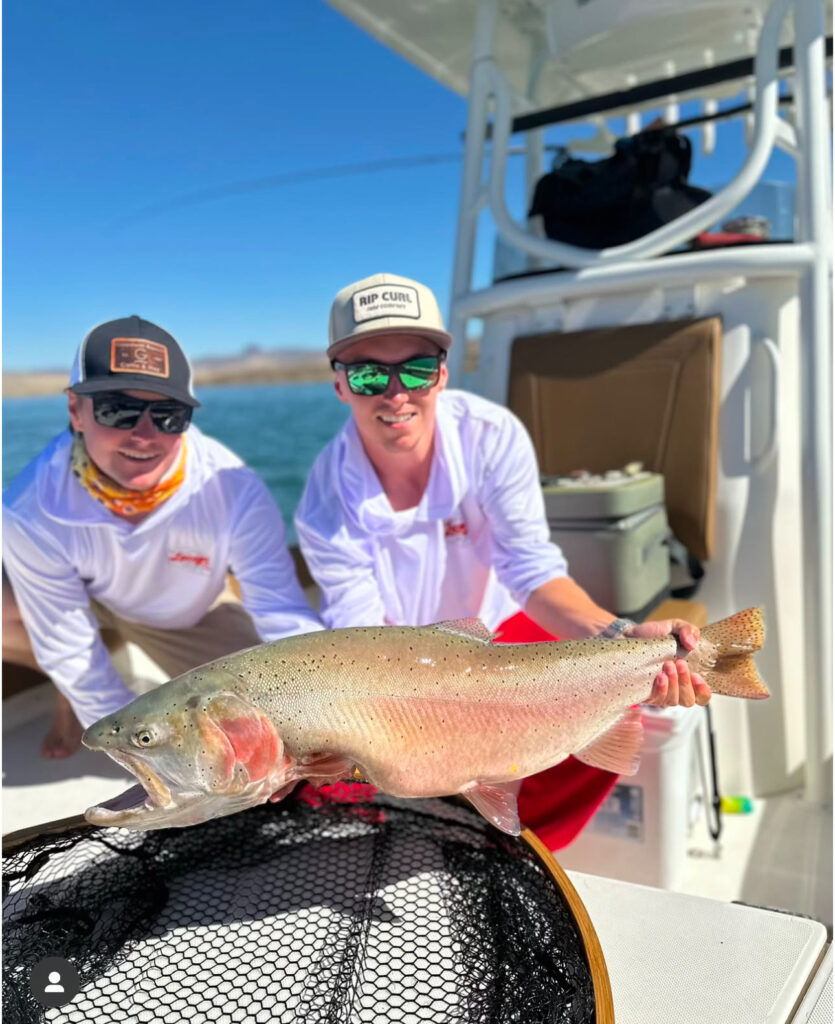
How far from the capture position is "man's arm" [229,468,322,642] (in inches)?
110

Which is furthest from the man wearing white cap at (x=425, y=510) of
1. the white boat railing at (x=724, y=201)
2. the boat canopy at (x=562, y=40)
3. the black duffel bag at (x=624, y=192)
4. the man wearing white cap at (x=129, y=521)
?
the boat canopy at (x=562, y=40)

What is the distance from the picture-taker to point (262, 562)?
2.88 m

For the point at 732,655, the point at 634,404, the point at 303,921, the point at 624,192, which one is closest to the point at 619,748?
the point at 732,655

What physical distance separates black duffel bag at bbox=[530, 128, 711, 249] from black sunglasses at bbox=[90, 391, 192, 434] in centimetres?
262

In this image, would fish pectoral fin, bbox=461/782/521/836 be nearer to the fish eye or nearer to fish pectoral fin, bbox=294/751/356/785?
fish pectoral fin, bbox=294/751/356/785

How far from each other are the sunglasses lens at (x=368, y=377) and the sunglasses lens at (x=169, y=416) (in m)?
0.63

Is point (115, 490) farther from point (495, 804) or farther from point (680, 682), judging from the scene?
point (680, 682)

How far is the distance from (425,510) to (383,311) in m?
0.74

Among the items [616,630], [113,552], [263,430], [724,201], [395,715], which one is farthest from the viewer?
[263,430]

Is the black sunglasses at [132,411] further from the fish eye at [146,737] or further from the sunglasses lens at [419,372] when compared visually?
the fish eye at [146,737]

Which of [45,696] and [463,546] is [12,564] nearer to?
[45,696]

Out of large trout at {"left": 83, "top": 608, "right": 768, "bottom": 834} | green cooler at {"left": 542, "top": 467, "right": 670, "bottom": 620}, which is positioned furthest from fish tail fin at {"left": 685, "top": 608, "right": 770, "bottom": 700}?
green cooler at {"left": 542, "top": 467, "right": 670, "bottom": 620}

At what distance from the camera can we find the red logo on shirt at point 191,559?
3039 mm

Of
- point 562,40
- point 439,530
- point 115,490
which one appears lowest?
point 439,530
